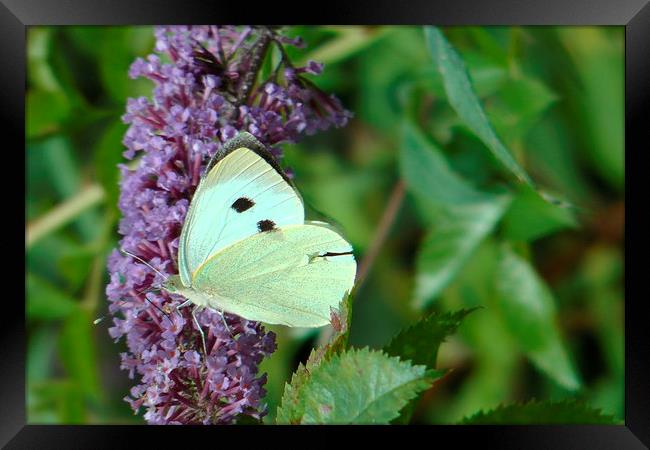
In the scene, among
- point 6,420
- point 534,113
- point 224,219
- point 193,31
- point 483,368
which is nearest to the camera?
point 224,219

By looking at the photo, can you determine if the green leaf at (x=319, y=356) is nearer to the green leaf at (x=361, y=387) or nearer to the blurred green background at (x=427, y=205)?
the green leaf at (x=361, y=387)

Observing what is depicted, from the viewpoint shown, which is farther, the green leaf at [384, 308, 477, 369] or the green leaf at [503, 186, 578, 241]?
the green leaf at [503, 186, 578, 241]

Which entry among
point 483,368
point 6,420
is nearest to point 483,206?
point 483,368

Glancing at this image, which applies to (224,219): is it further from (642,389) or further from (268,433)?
(642,389)

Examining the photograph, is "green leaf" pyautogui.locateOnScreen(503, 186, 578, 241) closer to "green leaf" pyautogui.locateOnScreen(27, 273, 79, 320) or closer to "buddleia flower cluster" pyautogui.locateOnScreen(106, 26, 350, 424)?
"buddleia flower cluster" pyautogui.locateOnScreen(106, 26, 350, 424)

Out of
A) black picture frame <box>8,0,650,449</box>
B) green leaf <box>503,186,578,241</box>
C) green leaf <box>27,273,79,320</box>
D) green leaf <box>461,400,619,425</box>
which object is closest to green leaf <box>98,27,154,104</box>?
black picture frame <box>8,0,650,449</box>

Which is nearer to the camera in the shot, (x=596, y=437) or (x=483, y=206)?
(x=596, y=437)
